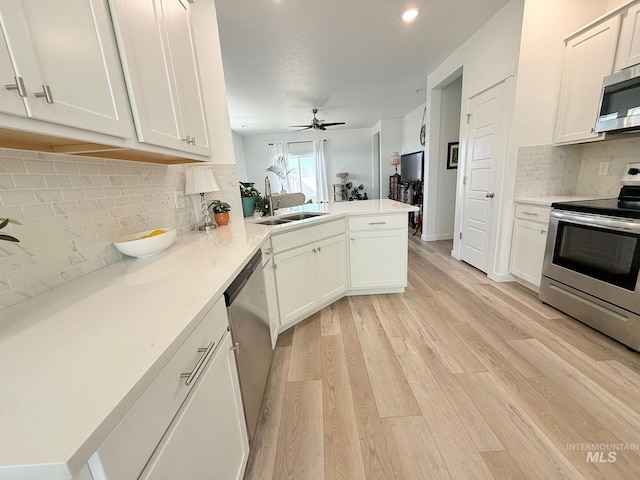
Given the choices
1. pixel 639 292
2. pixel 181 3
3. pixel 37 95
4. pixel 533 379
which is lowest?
pixel 533 379

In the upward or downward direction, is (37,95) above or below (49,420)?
above

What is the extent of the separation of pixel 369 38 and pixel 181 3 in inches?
79.4

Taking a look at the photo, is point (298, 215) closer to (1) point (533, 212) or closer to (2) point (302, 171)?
(1) point (533, 212)

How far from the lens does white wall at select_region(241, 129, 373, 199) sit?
760cm

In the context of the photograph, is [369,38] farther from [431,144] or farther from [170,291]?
[170,291]

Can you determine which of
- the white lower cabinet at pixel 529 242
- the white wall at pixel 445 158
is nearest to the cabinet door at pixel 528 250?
the white lower cabinet at pixel 529 242

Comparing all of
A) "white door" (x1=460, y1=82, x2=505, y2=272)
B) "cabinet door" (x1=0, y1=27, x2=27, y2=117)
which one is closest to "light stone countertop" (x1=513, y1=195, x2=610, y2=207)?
"white door" (x1=460, y1=82, x2=505, y2=272)

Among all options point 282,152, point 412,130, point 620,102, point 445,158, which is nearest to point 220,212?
point 620,102

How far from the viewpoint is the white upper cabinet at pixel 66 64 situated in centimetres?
61

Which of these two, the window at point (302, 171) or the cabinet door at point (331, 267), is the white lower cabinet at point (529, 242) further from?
the window at point (302, 171)

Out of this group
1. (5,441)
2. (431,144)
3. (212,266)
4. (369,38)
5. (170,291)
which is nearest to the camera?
(5,441)

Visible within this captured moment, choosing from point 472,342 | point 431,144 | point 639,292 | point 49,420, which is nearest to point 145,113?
point 49,420

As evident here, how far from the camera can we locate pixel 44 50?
26.5 inches

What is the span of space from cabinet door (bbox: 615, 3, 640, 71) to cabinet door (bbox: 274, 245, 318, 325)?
8.75 feet
